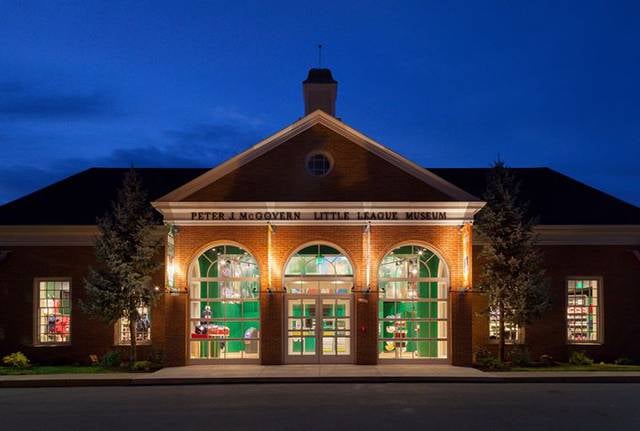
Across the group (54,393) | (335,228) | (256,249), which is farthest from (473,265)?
(54,393)

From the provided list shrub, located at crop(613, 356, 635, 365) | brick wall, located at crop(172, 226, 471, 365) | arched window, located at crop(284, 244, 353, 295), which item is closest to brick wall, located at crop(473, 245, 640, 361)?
shrub, located at crop(613, 356, 635, 365)

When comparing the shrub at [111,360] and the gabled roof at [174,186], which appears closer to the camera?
the shrub at [111,360]

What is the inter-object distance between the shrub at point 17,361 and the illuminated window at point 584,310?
62.6 ft

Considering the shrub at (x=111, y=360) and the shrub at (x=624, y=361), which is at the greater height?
the shrub at (x=111, y=360)

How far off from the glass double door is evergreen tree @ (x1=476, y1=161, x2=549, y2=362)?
15.7 feet

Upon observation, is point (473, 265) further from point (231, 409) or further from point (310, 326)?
point (231, 409)

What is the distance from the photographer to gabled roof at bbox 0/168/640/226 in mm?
26234

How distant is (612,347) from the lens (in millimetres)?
25781

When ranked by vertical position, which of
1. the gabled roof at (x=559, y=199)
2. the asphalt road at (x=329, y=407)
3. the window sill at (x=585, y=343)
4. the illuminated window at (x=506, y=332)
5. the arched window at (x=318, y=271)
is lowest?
the asphalt road at (x=329, y=407)

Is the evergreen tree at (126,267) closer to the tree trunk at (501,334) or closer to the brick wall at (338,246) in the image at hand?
the brick wall at (338,246)

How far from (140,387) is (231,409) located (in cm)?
540

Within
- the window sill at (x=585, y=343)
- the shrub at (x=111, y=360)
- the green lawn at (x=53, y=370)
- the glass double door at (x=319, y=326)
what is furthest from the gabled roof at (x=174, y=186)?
the glass double door at (x=319, y=326)

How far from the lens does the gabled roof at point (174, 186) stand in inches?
1033

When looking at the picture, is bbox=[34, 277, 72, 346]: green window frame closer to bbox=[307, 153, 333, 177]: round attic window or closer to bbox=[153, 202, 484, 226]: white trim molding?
bbox=[153, 202, 484, 226]: white trim molding
